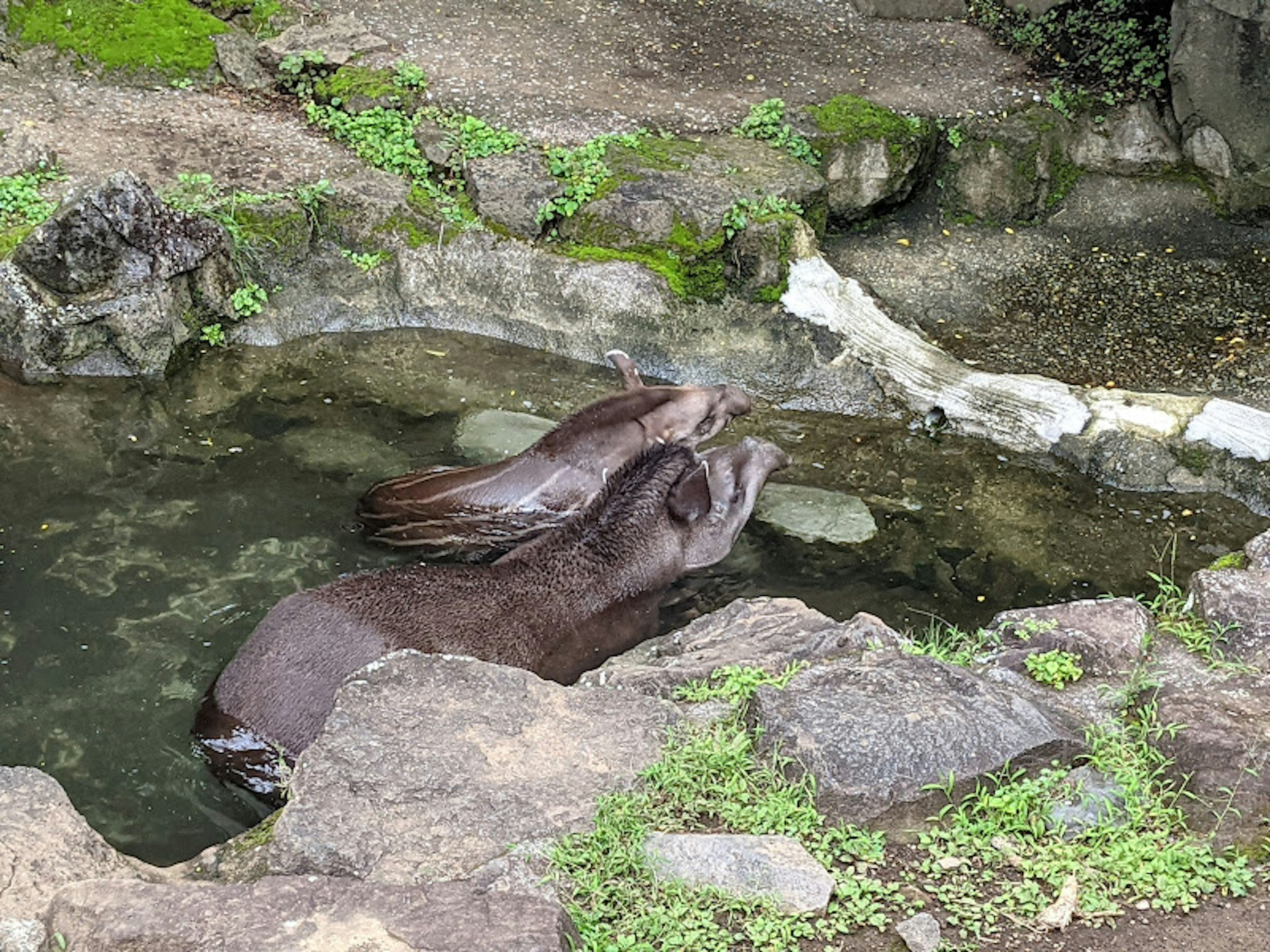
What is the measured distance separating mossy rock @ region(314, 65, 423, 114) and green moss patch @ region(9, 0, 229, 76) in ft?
3.80

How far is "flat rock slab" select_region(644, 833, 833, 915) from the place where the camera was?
412 centimetres

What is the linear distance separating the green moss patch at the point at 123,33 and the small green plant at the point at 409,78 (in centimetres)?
169

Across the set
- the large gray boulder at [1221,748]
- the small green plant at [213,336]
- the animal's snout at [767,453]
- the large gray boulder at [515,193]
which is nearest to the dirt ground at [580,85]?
the large gray boulder at [515,193]

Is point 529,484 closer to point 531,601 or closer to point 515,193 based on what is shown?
point 531,601

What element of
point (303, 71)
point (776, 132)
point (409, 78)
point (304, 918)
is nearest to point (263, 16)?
point (303, 71)

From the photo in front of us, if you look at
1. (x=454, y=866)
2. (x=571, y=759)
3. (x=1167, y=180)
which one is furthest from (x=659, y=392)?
(x=1167, y=180)

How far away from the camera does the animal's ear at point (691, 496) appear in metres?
7.68

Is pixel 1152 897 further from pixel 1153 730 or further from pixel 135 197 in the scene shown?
pixel 135 197

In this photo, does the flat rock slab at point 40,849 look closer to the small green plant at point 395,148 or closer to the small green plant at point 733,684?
the small green plant at point 733,684

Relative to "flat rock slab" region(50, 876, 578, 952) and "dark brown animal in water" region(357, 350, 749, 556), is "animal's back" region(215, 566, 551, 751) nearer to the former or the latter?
"dark brown animal in water" region(357, 350, 749, 556)

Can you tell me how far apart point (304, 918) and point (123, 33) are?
382 inches

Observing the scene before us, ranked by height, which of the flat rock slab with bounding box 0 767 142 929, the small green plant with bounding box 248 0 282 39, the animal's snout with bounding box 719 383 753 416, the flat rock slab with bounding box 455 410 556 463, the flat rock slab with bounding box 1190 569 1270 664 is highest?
the small green plant with bounding box 248 0 282 39

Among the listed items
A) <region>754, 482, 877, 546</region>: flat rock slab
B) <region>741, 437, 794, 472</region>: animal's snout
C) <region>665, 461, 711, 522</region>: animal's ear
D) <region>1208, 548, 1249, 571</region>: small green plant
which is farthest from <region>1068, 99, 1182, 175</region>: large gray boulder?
<region>1208, 548, 1249, 571</region>: small green plant

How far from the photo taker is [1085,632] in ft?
17.9
